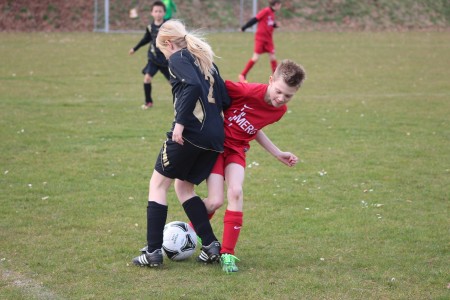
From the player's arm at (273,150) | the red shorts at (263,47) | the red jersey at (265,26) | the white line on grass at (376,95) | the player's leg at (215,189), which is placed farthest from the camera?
the red jersey at (265,26)

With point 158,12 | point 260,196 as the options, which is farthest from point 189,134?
point 158,12

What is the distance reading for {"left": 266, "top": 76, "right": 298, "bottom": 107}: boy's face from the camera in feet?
17.3

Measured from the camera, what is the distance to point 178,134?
4.93 metres

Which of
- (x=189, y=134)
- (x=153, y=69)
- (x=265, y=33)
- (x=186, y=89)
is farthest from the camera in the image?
(x=265, y=33)

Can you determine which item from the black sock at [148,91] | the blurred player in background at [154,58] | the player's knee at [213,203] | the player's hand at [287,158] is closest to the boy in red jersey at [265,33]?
the blurred player in background at [154,58]

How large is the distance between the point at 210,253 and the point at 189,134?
3.11 feet

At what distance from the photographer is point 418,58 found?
71.7 ft

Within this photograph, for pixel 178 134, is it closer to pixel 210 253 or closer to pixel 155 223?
pixel 155 223

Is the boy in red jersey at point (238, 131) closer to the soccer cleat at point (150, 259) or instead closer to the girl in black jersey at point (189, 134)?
the girl in black jersey at point (189, 134)

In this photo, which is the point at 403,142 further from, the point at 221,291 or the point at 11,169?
the point at 221,291

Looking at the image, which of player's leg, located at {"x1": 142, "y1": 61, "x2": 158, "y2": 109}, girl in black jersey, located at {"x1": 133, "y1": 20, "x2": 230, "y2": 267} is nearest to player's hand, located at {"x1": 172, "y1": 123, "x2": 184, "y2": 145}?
girl in black jersey, located at {"x1": 133, "y1": 20, "x2": 230, "y2": 267}

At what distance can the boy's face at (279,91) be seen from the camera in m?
5.28

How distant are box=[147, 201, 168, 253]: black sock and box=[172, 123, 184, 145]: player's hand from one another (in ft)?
2.11

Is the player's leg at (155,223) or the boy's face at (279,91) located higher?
the boy's face at (279,91)
